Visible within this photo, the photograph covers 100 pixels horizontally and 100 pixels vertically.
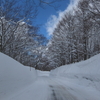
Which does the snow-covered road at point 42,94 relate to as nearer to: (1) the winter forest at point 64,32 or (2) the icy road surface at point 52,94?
(2) the icy road surface at point 52,94

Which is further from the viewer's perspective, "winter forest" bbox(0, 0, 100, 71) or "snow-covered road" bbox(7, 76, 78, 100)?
"winter forest" bbox(0, 0, 100, 71)

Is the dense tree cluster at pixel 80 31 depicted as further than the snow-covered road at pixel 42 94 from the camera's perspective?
Yes

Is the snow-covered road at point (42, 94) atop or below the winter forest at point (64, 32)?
below

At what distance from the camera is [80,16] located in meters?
14.3

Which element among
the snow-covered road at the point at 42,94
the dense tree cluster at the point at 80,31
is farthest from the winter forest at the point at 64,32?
the snow-covered road at the point at 42,94

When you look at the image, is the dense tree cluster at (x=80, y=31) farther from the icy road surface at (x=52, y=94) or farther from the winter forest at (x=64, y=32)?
the icy road surface at (x=52, y=94)

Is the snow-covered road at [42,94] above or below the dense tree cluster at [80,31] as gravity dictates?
below

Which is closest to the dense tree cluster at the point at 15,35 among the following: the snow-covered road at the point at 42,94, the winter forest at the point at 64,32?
the winter forest at the point at 64,32

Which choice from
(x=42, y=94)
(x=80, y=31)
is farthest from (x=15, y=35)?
(x=42, y=94)

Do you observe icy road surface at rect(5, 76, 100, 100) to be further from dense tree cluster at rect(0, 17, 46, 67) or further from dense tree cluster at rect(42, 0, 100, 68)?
dense tree cluster at rect(42, 0, 100, 68)

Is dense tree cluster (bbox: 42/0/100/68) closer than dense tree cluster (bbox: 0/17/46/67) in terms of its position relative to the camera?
No

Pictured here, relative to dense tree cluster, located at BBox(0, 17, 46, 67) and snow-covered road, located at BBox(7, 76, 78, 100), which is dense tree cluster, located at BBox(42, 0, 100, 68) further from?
snow-covered road, located at BBox(7, 76, 78, 100)

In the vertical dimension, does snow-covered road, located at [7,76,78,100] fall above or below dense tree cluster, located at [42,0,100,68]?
below

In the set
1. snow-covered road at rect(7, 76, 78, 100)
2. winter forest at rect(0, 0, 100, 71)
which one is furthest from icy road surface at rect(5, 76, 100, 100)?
winter forest at rect(0, 0, 100, 71)
